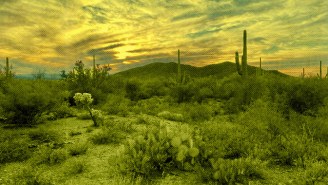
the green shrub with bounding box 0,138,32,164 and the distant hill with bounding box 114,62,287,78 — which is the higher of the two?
the distant hill with bounding box 114,62,287,78

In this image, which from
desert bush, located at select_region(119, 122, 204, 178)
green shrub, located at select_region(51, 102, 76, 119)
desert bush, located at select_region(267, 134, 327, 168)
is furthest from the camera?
green shrub, located at select_region(51, 102, 76, 119)

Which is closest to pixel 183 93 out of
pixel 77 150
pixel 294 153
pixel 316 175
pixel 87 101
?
pixel 87 101

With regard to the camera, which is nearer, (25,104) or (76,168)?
(76,168)

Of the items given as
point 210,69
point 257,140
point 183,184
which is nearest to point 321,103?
point 257,140

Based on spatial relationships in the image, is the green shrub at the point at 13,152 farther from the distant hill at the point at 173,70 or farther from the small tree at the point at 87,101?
the distant hill at the point at 173,70

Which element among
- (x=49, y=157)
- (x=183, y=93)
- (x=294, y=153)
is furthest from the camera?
(x=183, y=93)

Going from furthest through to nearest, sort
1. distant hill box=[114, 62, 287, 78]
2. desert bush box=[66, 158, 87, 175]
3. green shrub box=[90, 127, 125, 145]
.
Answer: distant hill box=[114, 62, 287, 78], green shrub box=[90, 127, 125, 145], desert bush box=[66, 158, 87, 175]

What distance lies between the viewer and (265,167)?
5133 mm

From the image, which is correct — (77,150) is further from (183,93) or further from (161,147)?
(183,93)

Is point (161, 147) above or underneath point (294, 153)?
above

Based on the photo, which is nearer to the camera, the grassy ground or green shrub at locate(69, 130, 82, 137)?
the grassy ground

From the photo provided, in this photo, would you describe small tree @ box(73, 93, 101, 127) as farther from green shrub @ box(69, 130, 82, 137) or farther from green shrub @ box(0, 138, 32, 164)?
green shrub @ box(0, 138, 32, 164)

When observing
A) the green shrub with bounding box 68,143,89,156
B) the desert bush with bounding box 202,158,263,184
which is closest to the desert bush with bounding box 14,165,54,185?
the green shrub with bounding box 68,143,89,156

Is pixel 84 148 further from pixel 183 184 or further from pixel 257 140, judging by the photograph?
pixel 257 140
